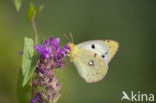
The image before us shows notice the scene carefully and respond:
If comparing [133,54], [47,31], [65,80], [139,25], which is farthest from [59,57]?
[139,25]

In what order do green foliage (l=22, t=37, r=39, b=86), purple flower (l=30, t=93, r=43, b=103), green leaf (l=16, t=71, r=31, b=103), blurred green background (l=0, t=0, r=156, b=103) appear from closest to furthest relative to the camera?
green foliage (l=22, t=37, r=39, b=86), green leaf (l=16, t=71, r=31, b=103), purple flower (l=30, t=93, r=43, b=103), blurred green background (l=0, t=0, r=156, b=103)

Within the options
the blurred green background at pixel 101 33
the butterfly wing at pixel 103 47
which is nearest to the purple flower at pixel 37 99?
the butterfly wing at pixel 103 47

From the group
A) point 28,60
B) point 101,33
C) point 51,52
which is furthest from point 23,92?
point 101,33

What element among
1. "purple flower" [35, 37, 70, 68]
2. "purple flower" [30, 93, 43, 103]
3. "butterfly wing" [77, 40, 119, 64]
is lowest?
"purple flower" [30, 93, 43, 103]

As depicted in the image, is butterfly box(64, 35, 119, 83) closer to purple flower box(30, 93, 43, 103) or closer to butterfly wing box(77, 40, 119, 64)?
butterfly wing box(77, 40, 119, 64)

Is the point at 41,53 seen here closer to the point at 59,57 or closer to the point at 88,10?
the point at 59,57

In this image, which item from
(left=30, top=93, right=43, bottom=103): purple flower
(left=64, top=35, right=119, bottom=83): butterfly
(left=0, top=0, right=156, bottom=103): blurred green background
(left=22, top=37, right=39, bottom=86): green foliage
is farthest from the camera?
(left=0, top=0, right=156, bottom=103): blurred green background

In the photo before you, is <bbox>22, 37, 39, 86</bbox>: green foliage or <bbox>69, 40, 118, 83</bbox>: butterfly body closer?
<bbox>22, 37, 39, 86</bbox>: green foliage

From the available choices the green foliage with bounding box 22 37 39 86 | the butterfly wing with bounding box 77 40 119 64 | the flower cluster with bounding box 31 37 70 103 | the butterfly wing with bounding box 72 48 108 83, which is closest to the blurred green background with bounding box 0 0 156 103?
the butterfly wing with bounding box 72 48 108 83
